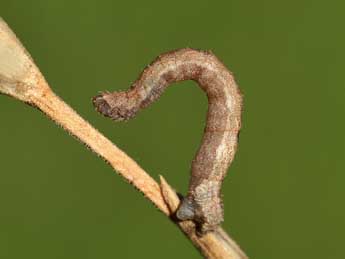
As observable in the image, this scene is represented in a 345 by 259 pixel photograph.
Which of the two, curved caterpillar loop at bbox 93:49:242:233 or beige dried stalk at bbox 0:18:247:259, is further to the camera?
curved caterpillar loop at bbox 93:49:242:233

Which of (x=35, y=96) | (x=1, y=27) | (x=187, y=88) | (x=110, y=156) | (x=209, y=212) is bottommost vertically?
(x=209, y=212)

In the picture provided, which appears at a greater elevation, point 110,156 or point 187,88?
point 187,88

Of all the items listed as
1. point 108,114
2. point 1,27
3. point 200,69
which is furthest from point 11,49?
point 200,69

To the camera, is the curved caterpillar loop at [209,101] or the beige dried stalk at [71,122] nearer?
the beige dried stalk at [71,122]

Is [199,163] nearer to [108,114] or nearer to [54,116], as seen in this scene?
[108,114]
